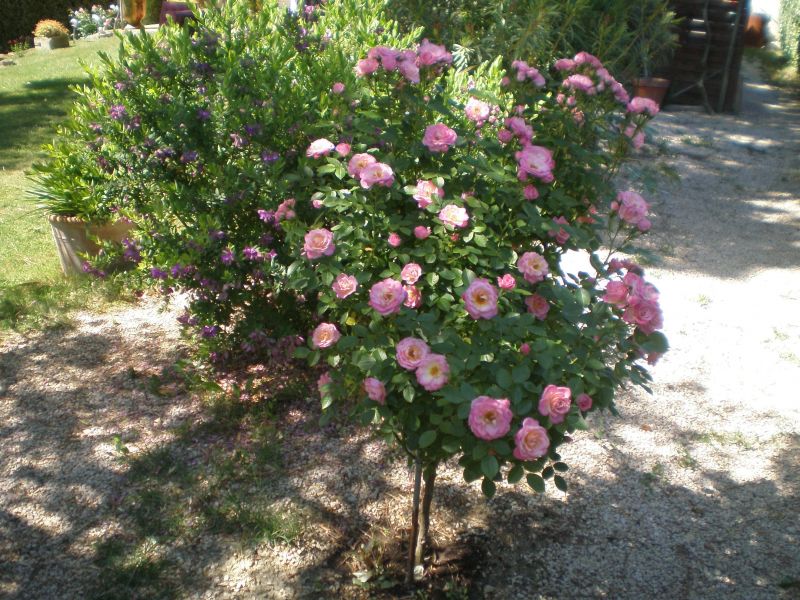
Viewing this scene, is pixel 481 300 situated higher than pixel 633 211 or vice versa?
pixel 633 211

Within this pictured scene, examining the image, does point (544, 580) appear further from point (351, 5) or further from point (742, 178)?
point (742, 178)

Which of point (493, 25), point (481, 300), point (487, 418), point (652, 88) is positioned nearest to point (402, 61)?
point (481, 300)

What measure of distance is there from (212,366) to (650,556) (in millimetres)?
2235

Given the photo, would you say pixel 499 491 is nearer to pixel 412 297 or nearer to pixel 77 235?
pixel 412 297

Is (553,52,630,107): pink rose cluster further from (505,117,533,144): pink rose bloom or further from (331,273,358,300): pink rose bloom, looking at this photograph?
(331,273,358,300): pink rose bloom

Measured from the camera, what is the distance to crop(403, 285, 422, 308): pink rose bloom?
2166 mm

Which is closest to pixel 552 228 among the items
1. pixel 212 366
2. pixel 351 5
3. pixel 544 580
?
pixel 544 580

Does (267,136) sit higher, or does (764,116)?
(267,136)

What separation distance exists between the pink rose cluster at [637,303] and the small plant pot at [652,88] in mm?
8712

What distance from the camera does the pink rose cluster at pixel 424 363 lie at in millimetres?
1885

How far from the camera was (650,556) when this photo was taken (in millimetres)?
2770

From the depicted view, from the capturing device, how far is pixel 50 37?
14.3 meters

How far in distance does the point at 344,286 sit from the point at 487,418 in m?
0.62

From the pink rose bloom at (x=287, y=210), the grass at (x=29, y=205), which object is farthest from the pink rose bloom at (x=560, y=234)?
the grass at (x=29, y=205)
